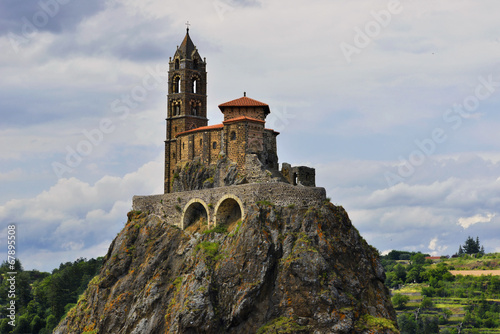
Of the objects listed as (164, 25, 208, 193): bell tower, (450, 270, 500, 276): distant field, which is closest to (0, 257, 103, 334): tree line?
(164, 25, 208, 193): bell tower

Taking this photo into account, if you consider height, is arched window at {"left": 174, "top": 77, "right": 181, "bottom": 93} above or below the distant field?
above

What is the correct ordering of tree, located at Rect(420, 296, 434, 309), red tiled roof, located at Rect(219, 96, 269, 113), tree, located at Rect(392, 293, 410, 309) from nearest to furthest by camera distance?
red tiled roof, located at Rect(219, 96, 269, 113), tree, located at Rect(420, 296, 434, 309), tree, located at Rect(392, 293, 410, 309)

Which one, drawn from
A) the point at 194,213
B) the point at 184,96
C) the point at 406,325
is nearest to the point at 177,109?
the point at 184,96

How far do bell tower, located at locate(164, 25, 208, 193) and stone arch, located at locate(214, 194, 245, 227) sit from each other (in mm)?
17177

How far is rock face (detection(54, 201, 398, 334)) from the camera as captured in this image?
6278cm

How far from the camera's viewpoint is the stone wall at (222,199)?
225 feet

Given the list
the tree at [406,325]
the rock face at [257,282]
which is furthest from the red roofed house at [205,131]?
the tree at [406,325]

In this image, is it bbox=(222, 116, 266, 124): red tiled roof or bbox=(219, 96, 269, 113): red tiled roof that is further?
bbox=(219, 96, 269, 113): red tiled roof

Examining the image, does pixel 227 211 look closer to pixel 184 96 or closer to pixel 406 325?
pixel 184 96

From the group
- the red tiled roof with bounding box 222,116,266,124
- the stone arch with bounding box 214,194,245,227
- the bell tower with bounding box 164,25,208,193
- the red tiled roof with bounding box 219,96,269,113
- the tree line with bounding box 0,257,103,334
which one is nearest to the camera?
the stone arch with bounding box 214,194,245,227

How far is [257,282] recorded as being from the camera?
64.0m

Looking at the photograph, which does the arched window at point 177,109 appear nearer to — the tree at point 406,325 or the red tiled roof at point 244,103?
the red tiled roof at point 244,103

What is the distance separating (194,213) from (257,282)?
1538cm

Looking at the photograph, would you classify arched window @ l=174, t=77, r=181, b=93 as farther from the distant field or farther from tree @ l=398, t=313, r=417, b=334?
the distant field
